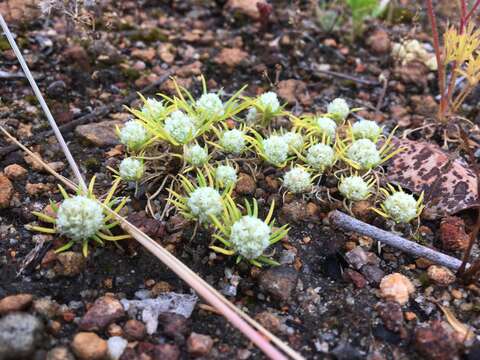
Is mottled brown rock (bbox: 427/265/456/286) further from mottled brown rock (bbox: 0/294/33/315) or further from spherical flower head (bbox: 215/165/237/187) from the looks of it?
mottled brown rock (bbox: 0/294/33/315)

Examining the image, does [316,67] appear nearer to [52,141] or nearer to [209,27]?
[209,27]

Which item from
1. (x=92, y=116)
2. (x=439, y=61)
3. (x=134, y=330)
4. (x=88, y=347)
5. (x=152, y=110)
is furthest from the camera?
(x=92, y=116)

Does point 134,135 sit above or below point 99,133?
above

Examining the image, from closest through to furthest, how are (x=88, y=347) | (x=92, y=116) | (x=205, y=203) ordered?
(x=88, y=347) < (x=205, y=203) < (x=92, y=116)

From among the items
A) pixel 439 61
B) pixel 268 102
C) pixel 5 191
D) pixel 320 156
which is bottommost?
pixel 5 191

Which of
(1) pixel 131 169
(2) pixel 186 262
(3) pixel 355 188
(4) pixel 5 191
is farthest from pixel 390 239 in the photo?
(4) pixel 5 191

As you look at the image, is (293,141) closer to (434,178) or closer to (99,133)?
(434,178)

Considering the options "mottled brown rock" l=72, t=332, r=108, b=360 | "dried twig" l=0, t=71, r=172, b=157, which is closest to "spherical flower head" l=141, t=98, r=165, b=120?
"dried twig" l=0, t=71, r=172, b=157
